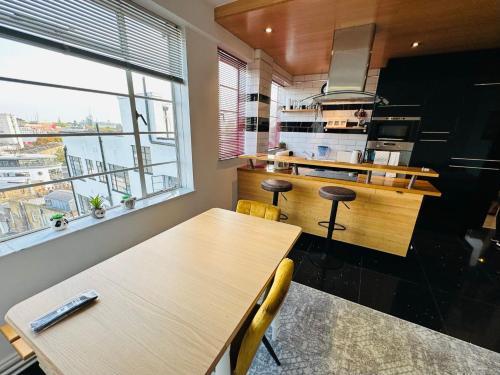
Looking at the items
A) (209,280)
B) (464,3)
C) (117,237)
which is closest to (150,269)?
(209,280)

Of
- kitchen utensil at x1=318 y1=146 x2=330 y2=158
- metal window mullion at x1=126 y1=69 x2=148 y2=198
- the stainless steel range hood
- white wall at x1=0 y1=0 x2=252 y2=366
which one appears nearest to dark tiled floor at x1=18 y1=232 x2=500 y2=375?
white wall at x1=0 y1=0 x2=252 y2=366

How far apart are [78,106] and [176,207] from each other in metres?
1.20

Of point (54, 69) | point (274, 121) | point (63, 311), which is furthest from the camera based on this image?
point (274, 121)

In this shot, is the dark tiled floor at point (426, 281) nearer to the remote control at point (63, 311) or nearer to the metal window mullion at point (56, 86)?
the remote control at point (63, 311)

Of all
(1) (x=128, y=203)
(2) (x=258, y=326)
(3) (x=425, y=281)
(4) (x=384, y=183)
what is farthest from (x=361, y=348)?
(1) (x=128, y=203)

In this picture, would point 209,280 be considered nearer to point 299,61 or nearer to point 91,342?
point 91,342

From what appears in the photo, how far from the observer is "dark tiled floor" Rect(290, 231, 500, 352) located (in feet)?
5.40

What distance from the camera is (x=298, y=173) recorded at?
9.09ft

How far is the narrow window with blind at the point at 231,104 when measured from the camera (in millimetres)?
2875

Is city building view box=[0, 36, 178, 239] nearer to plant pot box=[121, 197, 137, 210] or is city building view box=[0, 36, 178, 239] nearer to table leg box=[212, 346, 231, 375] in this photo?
plant pot box=[121, 197, 137, 210]

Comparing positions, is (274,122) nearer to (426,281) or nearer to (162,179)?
(162,179)

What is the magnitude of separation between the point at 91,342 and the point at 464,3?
11.4 feet

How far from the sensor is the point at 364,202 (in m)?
2.40

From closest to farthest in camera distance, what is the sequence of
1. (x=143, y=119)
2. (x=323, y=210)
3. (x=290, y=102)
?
(x=143, y=119) < (x=323, y=210) < (x=290, y=102)
